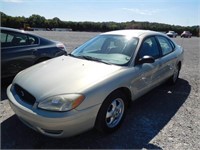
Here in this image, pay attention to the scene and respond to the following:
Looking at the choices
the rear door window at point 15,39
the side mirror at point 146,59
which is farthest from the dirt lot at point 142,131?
the rear door window at point 15,39

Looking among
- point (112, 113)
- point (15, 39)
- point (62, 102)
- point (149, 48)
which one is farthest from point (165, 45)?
point (15, 39)

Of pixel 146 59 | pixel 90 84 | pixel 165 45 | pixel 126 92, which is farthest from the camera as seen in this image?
pixel 165 45

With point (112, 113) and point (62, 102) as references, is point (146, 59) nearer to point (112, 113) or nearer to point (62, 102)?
point (112, 113)

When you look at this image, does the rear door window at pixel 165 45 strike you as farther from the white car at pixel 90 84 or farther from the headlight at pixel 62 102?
the headlight at pixel 62 102

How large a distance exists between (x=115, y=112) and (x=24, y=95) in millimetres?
1354

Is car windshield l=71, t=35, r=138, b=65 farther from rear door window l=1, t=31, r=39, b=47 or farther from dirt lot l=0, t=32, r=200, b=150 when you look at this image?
rear door window l=1, t=31, r=39, b=47

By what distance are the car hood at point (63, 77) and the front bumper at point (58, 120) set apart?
0.70 ft

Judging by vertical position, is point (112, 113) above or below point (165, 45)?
below

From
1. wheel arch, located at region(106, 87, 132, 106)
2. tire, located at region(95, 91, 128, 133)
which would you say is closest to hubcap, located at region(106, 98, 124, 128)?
tire, located at region(95, 91, 128, 133)

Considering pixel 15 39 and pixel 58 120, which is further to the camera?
pixel 15 39

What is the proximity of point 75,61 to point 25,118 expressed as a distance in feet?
4.58

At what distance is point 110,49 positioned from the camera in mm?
4094

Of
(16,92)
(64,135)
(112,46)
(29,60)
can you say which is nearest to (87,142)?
(64,135)

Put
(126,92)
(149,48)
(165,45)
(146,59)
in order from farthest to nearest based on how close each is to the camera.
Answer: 1. (165,45)
2. (149,48)
3. (146,59)
4. (126,92)
